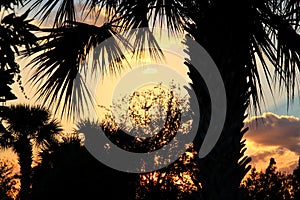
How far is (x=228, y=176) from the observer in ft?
23.4

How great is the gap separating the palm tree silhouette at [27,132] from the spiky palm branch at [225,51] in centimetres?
2729

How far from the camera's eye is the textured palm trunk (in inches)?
281

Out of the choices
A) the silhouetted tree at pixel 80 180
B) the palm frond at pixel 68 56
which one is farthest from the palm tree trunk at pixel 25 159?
the palm frond at pixel 68 56

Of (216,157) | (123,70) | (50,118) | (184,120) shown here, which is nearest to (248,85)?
(216,157)

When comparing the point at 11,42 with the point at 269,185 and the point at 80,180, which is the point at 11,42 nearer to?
the point at 80,180

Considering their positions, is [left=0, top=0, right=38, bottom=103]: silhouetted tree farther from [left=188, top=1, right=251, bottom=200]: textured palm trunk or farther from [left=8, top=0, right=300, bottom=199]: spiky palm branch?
[left=188, top=1, right=251, bottom=200]: textured palm trunk

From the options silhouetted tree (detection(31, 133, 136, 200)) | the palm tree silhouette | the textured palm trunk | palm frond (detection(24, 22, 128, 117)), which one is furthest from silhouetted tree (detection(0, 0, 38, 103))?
the palm tree silhouette

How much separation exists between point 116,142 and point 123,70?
22.0 metres

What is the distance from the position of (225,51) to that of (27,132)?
3022cm

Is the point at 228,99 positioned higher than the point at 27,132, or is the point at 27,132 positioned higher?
the point at 27,132

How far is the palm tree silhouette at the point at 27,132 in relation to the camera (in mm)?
35062

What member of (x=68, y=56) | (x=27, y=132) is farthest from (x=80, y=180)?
(x=68, y=56)

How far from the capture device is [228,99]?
7.23 meters

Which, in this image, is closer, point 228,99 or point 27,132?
point 228,99
